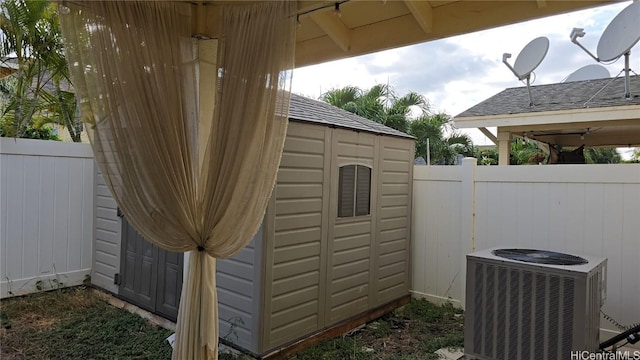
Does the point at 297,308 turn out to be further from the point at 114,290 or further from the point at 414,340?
the point at 114,290

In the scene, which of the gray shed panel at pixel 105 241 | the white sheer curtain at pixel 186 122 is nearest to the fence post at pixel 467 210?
the white sheer curtain at pixel 186 122

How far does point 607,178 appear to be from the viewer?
322 cm

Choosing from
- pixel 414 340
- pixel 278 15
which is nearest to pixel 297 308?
pixel 414 340

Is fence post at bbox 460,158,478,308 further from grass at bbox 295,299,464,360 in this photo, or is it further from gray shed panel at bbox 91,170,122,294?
gray shed panel at bbox 91,170,122,294

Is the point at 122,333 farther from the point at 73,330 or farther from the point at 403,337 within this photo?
the point at 403,337

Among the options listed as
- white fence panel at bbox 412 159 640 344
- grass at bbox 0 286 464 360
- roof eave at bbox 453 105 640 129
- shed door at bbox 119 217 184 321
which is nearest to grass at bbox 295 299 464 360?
grass at bbox 0 286 464 360

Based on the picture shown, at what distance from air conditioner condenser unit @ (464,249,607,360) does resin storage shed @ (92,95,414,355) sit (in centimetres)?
116

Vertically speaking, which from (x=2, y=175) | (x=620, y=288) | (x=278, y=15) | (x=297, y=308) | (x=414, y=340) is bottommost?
(x=414, y=340)

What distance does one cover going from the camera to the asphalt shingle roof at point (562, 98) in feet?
16.9

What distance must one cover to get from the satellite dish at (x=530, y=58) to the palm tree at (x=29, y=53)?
215 inches

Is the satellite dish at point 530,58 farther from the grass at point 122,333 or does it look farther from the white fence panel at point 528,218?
the grass at point 122,333

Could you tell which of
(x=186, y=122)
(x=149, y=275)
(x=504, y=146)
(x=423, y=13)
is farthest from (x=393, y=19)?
(x=504, y=146)

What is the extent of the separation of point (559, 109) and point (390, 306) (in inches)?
138

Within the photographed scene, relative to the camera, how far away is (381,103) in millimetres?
9359
